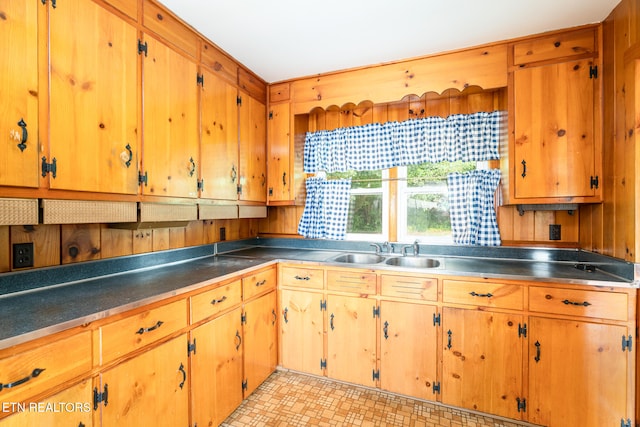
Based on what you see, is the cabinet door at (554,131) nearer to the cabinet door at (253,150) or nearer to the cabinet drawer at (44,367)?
the cabinet door at (253,150)

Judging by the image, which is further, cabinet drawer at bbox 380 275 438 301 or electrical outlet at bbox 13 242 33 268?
cabinet drawer at bbox 380 275 438 301

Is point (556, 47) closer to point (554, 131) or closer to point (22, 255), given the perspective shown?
point (554, 131)

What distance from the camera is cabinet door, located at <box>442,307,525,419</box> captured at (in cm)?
193

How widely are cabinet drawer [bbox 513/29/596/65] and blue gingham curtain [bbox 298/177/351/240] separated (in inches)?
64.2

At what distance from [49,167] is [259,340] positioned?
168 cm

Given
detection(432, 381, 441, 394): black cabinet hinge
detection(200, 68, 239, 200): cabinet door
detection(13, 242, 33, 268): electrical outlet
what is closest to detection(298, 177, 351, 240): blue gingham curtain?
detection(200, 68, 239, 200): cabinet door

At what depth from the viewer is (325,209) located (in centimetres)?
301

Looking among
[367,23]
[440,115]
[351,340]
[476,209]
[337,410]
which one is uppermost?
[367,23]

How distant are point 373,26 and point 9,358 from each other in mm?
2406

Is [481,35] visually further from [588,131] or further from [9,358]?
[9,358]

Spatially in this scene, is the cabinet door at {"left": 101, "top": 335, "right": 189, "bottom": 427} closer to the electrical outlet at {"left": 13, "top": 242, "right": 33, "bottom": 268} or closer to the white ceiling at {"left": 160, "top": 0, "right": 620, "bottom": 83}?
the electrical outlet at {"left": 13, "top": 242, "right": 33, "bottom": 268}

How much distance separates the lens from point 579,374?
1795 mm

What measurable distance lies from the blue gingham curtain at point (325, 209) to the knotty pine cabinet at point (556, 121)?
139cm

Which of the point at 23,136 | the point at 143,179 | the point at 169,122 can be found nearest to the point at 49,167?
the point at 23,136
